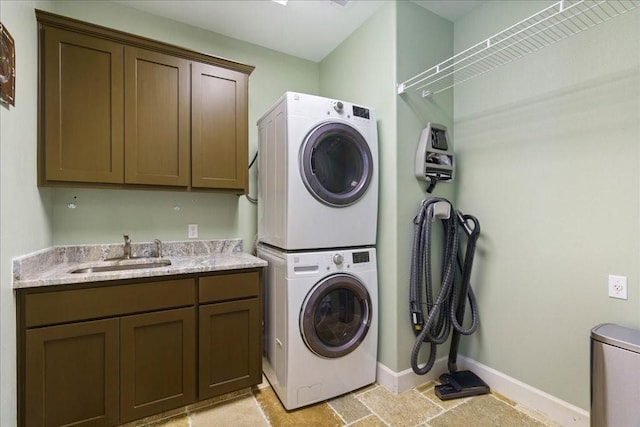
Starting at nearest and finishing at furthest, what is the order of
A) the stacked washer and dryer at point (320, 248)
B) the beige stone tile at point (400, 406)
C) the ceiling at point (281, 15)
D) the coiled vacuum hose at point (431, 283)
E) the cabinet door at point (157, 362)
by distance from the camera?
the cabinet door at point (157, 362) → the beige stone tile at point (400, 406) → the stacked washer and dryer at point (320, 248) → the coiled vacuum hose at point (431, 283) → the ceiling at point (281, 15)

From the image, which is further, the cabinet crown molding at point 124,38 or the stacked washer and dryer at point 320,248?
the stacked washer and dryer at point 320,248

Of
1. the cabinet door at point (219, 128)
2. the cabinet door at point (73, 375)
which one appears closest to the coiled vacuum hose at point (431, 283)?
the cabinet door at point (219, 128)

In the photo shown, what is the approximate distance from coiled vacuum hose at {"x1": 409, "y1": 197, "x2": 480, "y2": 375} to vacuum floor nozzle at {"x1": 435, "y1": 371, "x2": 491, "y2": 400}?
6.2 inches

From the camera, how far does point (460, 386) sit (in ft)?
6.51

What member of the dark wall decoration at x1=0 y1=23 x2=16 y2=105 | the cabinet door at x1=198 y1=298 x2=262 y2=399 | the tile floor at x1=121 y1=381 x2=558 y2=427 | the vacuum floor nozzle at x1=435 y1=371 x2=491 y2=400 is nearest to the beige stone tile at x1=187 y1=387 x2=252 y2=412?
the tile floor at x1=121 y1=381 x2=558 y2=427

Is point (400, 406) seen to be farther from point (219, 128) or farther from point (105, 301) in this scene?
point (219, 128)

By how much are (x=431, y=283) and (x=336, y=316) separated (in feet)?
2.29

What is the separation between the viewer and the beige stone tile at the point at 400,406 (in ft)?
5.70

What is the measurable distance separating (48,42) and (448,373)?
331 cm

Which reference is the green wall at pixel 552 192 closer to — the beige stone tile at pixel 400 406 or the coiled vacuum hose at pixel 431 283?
the coiled vacuum hose at pixel 431 283

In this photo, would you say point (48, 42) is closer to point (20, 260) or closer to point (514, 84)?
point (20, 260)

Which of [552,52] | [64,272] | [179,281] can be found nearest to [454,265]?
[552,52]

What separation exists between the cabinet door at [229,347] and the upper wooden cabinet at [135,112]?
34.0 inches

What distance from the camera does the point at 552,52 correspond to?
5.79ft
